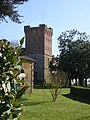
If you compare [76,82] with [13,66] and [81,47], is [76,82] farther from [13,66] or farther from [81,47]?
[13,66]

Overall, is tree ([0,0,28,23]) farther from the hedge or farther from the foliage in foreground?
the hedge

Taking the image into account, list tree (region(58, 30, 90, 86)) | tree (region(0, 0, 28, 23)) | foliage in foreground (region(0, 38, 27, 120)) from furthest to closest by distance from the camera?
tree (region(58, 30, 90, 86)) → tree (region(0, 0, 28, 23)) → foliage in foreground (region(0, 38, 27, 120))

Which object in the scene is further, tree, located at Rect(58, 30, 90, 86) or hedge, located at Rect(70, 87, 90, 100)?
tree, located at Rect(58, 30, 90, 86)

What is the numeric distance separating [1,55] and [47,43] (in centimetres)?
8612

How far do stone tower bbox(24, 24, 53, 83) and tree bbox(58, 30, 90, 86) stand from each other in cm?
1082

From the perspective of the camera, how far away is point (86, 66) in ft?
232

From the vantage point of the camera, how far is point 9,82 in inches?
131

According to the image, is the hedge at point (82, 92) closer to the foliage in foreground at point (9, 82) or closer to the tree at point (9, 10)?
the tree at point (9, 10)

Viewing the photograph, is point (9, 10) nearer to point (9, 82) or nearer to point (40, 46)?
point (9, 82)

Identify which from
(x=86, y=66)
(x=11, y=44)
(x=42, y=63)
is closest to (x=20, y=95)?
(x=11, y=44)

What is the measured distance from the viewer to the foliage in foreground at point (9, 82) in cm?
326

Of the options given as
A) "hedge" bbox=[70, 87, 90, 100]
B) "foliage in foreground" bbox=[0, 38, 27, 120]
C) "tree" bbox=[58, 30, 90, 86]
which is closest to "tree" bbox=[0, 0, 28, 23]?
"foliage in foreground" bbox=[0, 38, 27, 120]

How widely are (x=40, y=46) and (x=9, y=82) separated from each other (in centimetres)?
8414

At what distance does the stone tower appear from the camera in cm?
8538
